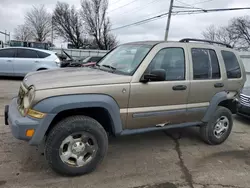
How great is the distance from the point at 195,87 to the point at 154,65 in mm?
861

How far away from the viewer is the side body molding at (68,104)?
10.5 ft

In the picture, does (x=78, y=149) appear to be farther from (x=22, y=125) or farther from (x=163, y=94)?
(x=163, y=94)

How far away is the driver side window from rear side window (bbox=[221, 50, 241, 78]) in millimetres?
1112

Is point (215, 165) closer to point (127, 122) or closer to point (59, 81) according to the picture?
point (127, 122)

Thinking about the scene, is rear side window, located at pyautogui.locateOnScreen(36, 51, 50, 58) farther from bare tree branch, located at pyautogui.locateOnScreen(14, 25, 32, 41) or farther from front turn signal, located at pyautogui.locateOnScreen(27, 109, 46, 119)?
bare tree branch, located at pyautogui.locateOnScreen(14, 25, 32, 41)

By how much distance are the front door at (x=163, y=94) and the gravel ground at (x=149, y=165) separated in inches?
23.9

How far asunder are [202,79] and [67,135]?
8.05ft

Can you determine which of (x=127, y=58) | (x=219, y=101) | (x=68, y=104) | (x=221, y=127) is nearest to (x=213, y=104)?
(x=219, y=101)

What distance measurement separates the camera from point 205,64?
462cm

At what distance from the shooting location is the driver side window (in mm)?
4078

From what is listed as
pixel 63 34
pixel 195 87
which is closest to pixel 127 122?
pixel 195 87

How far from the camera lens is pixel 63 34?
50156 millimetres

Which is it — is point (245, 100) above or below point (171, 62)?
below

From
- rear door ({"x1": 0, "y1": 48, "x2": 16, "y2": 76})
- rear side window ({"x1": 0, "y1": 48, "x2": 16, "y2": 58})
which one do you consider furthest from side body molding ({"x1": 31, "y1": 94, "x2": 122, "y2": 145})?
rear side window ({"x1": 0, "y1": 48, "x2": 16, "y2": 58})
